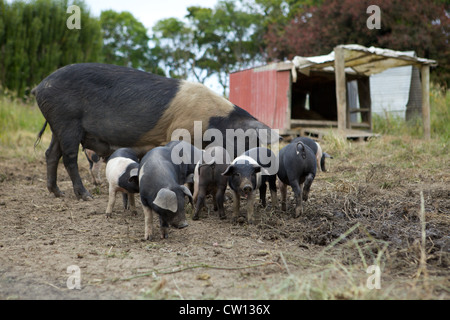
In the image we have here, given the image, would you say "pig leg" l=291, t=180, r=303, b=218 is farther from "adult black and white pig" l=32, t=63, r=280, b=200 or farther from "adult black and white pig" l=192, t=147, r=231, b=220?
"adult black and white pig" l=32, t=63, r=280, b=200

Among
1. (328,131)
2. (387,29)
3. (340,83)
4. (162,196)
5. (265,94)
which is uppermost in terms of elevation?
(387,29)

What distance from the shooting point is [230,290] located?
2162 millimetres

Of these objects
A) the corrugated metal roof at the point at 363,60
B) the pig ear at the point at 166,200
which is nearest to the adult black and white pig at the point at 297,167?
the pig ear at the point at 166,200

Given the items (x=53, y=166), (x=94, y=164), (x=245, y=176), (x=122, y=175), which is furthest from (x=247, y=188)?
(x=94, y=164)

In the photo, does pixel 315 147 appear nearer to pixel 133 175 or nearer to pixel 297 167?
pixel 297 167

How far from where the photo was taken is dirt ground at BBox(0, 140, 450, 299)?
2.13 meters

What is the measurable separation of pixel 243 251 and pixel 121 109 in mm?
2556

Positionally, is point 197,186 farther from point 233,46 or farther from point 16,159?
point 233,46

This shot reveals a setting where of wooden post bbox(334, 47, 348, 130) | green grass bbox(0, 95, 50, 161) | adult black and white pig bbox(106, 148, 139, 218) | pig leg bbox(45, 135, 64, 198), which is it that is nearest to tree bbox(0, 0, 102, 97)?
green grass bbox(0, 95, 50, 161)

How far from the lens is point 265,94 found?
10711 millimetres

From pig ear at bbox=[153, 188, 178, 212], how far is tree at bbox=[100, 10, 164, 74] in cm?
3087
